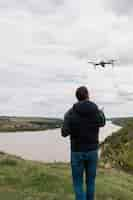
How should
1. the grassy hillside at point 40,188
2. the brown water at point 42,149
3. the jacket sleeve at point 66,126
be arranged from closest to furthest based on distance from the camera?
the jacket sleeve at point 66,126, the grassy hillside at point 40,188, the brown water at point 42,149

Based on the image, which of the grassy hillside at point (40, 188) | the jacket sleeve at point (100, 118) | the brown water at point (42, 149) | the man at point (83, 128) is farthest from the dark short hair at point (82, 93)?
the brown water at point (42, 149)

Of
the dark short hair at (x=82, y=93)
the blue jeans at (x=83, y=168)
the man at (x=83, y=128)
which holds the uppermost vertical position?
the dark short hair at (x=82, y=93)

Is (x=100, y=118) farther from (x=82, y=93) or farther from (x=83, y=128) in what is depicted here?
(x=82, y=93)

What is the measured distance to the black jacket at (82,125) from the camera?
7.32 meters

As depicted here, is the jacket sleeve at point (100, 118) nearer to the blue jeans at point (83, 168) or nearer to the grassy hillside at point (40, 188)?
the blue jeans at point (83, 168)

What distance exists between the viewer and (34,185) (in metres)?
12.3

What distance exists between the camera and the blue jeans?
7352 millimetres

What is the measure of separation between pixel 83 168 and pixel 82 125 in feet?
2.58

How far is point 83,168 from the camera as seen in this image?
24.6 ft

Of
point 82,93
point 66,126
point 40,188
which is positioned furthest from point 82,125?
point 40,188

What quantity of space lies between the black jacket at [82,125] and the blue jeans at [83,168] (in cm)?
11

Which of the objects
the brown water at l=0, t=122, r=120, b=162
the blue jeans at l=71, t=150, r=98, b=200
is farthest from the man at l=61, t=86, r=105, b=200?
the brown water at l=0, t=122, r=120, b=162

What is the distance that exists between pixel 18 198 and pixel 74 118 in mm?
3784

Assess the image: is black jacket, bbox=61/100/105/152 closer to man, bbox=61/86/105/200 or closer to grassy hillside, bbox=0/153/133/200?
man, bbox=61/86/105/200
